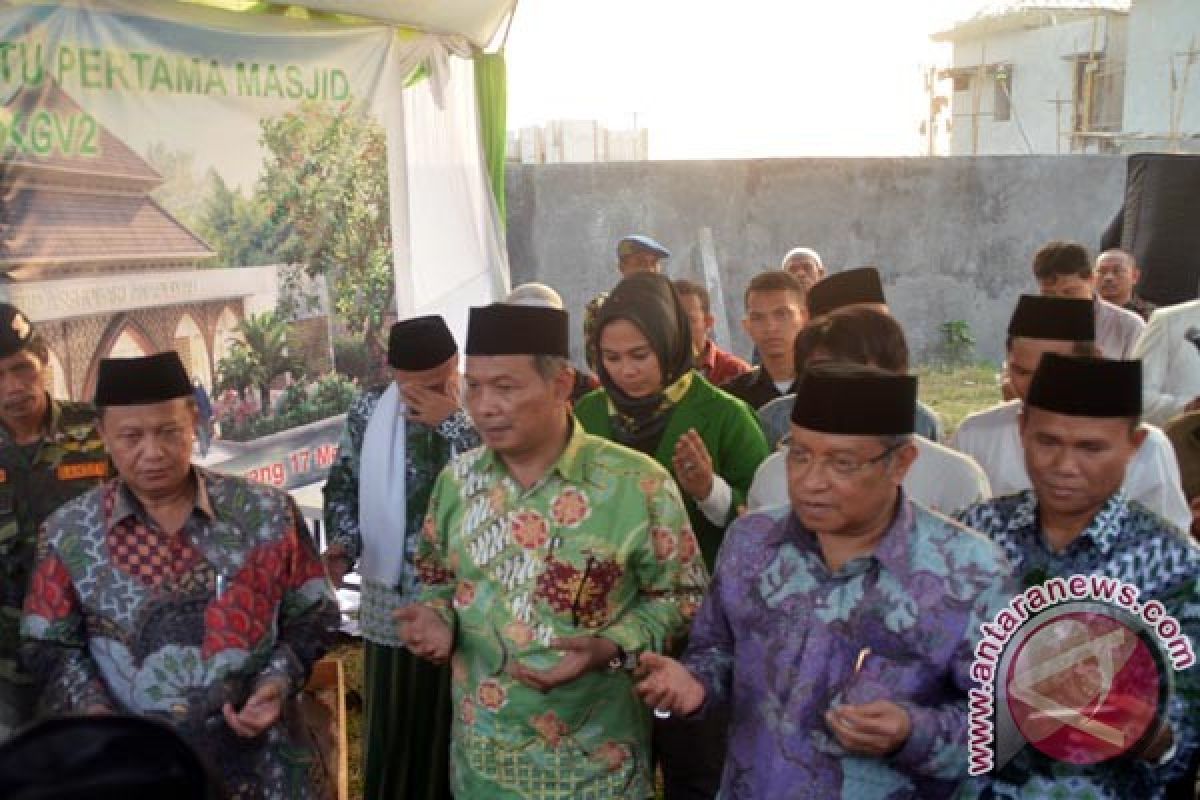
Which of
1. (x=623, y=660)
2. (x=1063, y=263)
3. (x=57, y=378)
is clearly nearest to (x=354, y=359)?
(x=57, y=378)

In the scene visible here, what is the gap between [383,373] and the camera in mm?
6125

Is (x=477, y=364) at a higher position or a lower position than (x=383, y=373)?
higher

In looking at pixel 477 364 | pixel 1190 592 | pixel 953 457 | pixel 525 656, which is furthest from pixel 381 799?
pixel 1190 592

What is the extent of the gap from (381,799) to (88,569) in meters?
1.60

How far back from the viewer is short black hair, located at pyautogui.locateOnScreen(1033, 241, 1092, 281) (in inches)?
215

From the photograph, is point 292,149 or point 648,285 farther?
point 292,149

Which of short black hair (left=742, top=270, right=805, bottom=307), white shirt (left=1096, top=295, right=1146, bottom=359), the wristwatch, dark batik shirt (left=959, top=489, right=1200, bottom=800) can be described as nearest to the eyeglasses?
dark batik shirt (left=959, top=489, right=1200, bottom=800)

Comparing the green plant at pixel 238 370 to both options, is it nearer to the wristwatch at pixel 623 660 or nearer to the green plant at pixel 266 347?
the green plant at pixel 266 347

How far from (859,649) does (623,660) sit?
0.58 meters

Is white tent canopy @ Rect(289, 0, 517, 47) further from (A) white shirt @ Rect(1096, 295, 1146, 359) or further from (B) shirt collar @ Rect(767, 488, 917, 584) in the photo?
(B) shirt collar @ Rect(767, 488, 917, 584)

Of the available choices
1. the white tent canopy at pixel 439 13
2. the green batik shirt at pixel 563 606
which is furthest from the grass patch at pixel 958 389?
the green batik shirt at pixel 563 606

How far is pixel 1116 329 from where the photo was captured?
5887mm

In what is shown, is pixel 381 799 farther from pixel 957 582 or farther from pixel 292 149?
pixel 292 149

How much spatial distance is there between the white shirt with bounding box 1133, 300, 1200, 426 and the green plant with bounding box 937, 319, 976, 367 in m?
8.00
